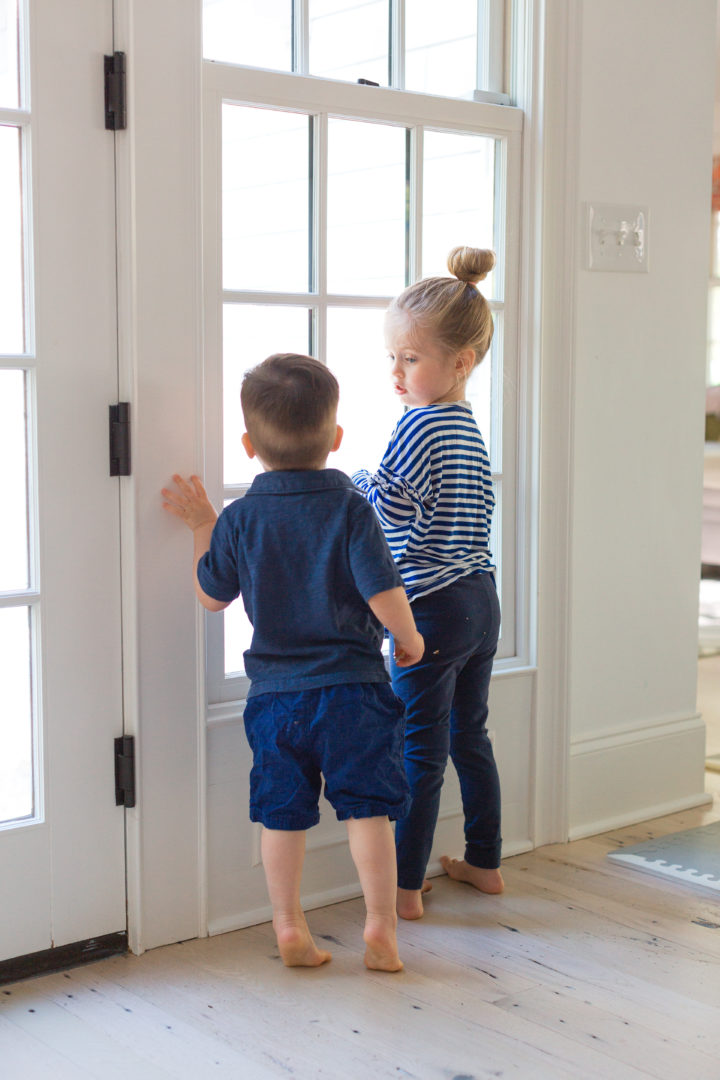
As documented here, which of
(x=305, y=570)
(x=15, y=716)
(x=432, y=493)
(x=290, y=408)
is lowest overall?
(x=15, y=716)

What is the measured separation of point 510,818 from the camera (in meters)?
2.54

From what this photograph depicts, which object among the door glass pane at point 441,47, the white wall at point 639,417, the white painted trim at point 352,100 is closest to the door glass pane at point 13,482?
the white painted trim at point 352,100

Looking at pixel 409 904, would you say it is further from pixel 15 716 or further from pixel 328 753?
pixel 15 716

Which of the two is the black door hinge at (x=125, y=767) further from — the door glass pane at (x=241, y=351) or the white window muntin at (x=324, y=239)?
the door glass pane at (x=241, y=351)

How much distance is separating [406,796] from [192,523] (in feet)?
1.87

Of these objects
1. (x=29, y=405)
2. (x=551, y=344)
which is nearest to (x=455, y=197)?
(x=551, y=344)

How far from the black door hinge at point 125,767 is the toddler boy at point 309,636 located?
0.21m

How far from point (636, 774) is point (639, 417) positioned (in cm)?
82

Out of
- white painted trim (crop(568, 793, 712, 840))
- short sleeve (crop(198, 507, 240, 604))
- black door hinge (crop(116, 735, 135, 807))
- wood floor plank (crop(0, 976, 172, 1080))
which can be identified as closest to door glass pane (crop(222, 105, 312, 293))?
short sleeve (crop(198, 507, 240, 604))

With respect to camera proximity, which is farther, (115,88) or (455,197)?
(455,197)

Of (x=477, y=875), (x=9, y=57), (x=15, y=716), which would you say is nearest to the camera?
(x=9, y=57)

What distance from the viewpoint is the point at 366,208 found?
2.26 metres

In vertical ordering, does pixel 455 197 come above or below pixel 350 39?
below

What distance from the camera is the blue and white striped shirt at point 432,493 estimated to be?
2.10 metres
